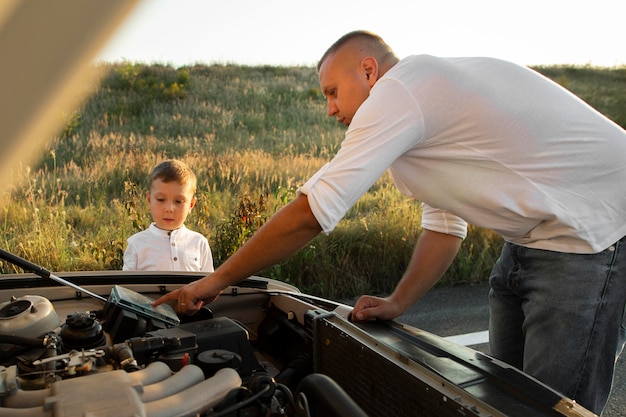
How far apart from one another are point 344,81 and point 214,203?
5.54 meters

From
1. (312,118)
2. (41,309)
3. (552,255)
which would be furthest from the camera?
(312,118)

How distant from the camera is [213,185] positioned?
8.80 m

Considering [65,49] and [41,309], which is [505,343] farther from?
[65,49]

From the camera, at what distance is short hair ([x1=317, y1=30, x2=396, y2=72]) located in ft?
7.67

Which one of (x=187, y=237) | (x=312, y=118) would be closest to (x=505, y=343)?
(x=187, y=237)

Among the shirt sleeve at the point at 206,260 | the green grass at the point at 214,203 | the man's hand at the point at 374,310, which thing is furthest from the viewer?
the green grass at the point at 214,203

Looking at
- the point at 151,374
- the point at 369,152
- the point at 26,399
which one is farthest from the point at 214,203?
the point at 26,399

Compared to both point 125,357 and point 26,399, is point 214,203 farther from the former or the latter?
point 26,399

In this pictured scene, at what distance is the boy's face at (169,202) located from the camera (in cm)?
370

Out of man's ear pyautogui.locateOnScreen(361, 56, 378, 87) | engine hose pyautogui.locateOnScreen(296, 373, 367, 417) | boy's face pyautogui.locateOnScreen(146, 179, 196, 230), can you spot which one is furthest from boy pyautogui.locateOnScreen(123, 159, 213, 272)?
engine hose pyautogui.locateOnScreen(296, 373, 367, 417)

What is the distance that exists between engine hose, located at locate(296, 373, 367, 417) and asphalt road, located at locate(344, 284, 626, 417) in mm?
3293

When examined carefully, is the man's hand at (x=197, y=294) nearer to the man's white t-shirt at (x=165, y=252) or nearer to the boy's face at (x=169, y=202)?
the man's white t-shirt at (x=165, y=252)

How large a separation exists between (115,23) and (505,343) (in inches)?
500

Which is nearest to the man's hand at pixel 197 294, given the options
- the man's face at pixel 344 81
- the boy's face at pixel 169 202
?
the man's face at pixel 344 81
